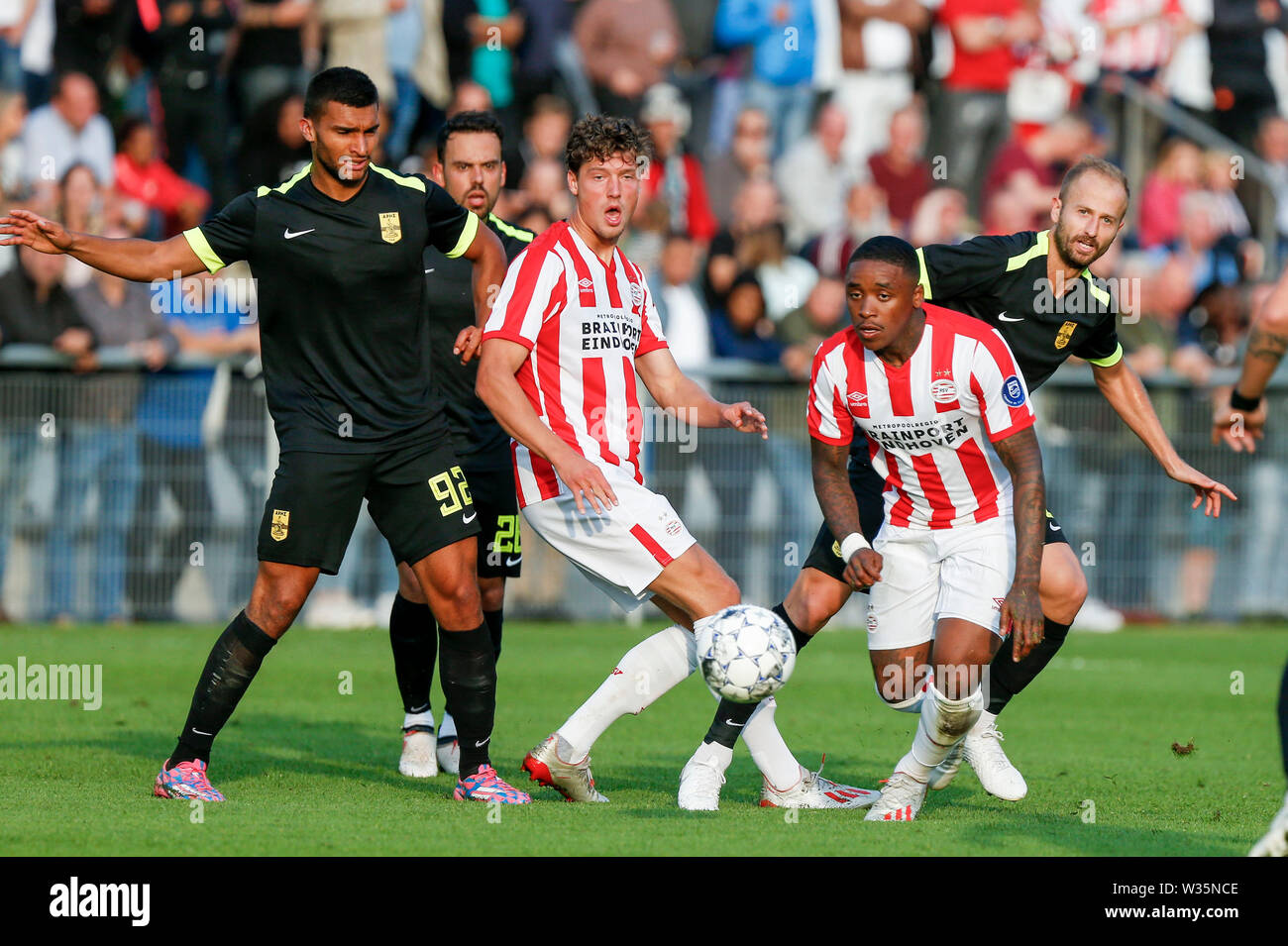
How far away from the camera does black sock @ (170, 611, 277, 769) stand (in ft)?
23.9

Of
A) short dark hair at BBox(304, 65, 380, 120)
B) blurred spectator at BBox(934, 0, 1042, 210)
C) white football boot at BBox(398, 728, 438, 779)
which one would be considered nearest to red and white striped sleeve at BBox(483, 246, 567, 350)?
short dark hair at BBox(304, 65, 380, 120)

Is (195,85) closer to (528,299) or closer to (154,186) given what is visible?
(154,186)

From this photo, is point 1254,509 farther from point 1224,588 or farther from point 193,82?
point 193,82

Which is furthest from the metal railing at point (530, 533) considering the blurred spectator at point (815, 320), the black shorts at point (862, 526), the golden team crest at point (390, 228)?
the golden team crest at point (390, 228)

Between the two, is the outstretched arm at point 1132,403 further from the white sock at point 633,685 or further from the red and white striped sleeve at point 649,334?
the white sock at point 633,685

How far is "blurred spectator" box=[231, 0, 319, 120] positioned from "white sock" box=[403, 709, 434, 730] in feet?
26.4

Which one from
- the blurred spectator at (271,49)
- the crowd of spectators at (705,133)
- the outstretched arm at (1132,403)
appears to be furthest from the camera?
the blurred spectator at (271,49)

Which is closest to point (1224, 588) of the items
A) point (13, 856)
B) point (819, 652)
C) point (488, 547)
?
point (819, 652)

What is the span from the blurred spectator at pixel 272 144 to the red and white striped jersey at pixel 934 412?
8257 mm

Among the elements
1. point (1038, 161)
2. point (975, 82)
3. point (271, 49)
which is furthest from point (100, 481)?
point (1038, 161)

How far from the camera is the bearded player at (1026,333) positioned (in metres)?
7.61

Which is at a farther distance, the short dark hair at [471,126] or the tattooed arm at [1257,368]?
the short dark hair at [471,126]

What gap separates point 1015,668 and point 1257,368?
8.38ft

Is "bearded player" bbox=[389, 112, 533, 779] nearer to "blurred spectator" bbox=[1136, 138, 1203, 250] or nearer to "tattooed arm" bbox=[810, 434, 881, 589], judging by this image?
"tattooed arm" bbox=[810, 434, 881, 589]
